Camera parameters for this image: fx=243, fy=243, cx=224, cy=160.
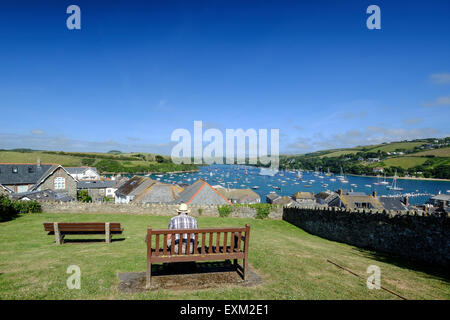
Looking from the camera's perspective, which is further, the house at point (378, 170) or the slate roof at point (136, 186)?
the house at point (378, 170)

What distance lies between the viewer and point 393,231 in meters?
12.1

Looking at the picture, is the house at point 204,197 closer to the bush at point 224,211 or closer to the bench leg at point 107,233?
the bush at point 224,211

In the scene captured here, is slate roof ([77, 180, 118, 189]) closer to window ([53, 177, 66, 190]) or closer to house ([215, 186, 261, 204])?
window ([53, 177, 66, 190])

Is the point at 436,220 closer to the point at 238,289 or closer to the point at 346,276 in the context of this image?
the point at 346,276

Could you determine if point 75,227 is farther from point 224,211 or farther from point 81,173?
point 81,173

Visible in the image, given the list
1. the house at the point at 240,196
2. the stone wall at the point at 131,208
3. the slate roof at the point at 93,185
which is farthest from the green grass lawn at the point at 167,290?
the house at the point at 240,196

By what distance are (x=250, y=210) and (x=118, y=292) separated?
20001mm

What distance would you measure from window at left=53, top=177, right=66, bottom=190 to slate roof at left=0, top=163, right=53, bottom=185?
514cm

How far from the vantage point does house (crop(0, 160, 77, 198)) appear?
149 ft

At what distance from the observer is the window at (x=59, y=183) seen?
46.6 meters

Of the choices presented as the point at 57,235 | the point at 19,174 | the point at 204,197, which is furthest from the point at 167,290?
the point at 19,174

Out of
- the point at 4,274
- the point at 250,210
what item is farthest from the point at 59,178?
the point at 4,274

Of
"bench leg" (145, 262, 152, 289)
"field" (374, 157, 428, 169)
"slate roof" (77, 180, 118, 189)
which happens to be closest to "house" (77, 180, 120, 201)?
"slate roof" (77, 180, 118, 189)
